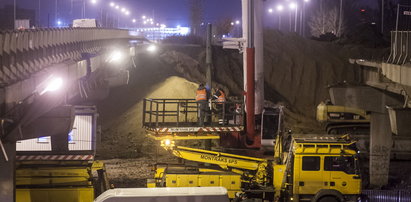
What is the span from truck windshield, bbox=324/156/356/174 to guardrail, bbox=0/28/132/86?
822 centimetres

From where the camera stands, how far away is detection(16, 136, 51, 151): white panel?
79.0ft

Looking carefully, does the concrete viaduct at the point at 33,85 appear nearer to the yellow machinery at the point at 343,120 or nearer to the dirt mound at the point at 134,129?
the dirt mound at the point at 134,129

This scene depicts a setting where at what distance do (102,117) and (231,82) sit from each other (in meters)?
10.4

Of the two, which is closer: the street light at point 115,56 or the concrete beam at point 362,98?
the concrete beam at point 362,98

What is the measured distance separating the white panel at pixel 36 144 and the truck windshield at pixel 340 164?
11794mm

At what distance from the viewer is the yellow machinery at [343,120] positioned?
33.4m

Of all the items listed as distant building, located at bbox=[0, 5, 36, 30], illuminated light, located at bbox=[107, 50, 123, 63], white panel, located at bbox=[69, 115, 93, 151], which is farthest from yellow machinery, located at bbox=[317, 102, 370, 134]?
distant building, located at bbox=[0, 5, 36, 30]

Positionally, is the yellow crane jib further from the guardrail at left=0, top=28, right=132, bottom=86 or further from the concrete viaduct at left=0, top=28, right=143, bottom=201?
the guardrail at left=0, top=28, right=132, bottom=86

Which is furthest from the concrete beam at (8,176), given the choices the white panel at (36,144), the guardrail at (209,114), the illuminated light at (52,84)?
the white panel at (36,144)

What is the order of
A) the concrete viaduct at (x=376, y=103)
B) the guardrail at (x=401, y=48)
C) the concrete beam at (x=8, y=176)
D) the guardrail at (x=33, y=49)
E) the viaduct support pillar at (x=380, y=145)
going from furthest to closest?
the viaduct support pillar at (x=380, y=145), the concrete viaduct at (x=376, y=103), the guardrail at (x=401, y=48), the guardrail at (x=33, y=49), the concrete beam at (x=8, y=176)

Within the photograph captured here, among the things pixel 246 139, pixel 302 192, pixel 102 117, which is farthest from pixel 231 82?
pixel 302 192

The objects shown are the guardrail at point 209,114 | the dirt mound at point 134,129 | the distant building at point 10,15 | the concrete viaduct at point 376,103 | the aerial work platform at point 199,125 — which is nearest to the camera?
the aerial work platform at point 199,125

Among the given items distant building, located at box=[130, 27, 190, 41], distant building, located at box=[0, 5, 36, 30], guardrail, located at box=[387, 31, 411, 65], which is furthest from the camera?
distant building, located at box=[130, 27, 190, 41]

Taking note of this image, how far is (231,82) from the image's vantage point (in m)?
40.6
